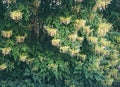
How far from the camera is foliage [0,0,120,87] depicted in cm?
680

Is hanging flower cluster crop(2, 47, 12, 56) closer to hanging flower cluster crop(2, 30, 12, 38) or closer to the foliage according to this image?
the foliage

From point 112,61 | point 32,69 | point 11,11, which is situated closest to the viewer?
point 11,11

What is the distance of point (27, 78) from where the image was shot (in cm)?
734

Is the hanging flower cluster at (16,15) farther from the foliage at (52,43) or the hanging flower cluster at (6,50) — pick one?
the hanging flower cluster at (6,50)

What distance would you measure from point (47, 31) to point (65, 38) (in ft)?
1.09

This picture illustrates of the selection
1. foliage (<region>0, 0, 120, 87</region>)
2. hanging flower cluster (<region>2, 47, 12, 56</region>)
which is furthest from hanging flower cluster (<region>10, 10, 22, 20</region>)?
hanging flower cluster (<region>2, 47, 12, 56</region>)

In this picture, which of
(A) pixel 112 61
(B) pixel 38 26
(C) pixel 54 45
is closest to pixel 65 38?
(C) pixel 54 45

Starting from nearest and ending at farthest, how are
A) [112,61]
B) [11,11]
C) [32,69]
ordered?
1. [11,11]
2. [32,69]
3. [112,61]

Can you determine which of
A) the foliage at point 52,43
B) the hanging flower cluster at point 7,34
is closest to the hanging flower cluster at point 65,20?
the foliage at point 52,43

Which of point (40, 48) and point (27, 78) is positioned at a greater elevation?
point (40, 48)

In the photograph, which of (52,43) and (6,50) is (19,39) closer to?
(6,50)

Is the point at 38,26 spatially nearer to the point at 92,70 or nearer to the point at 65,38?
the point at 65,38

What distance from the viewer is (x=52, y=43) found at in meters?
6.72

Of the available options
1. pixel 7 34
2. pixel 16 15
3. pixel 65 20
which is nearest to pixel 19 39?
pixel 7 34
